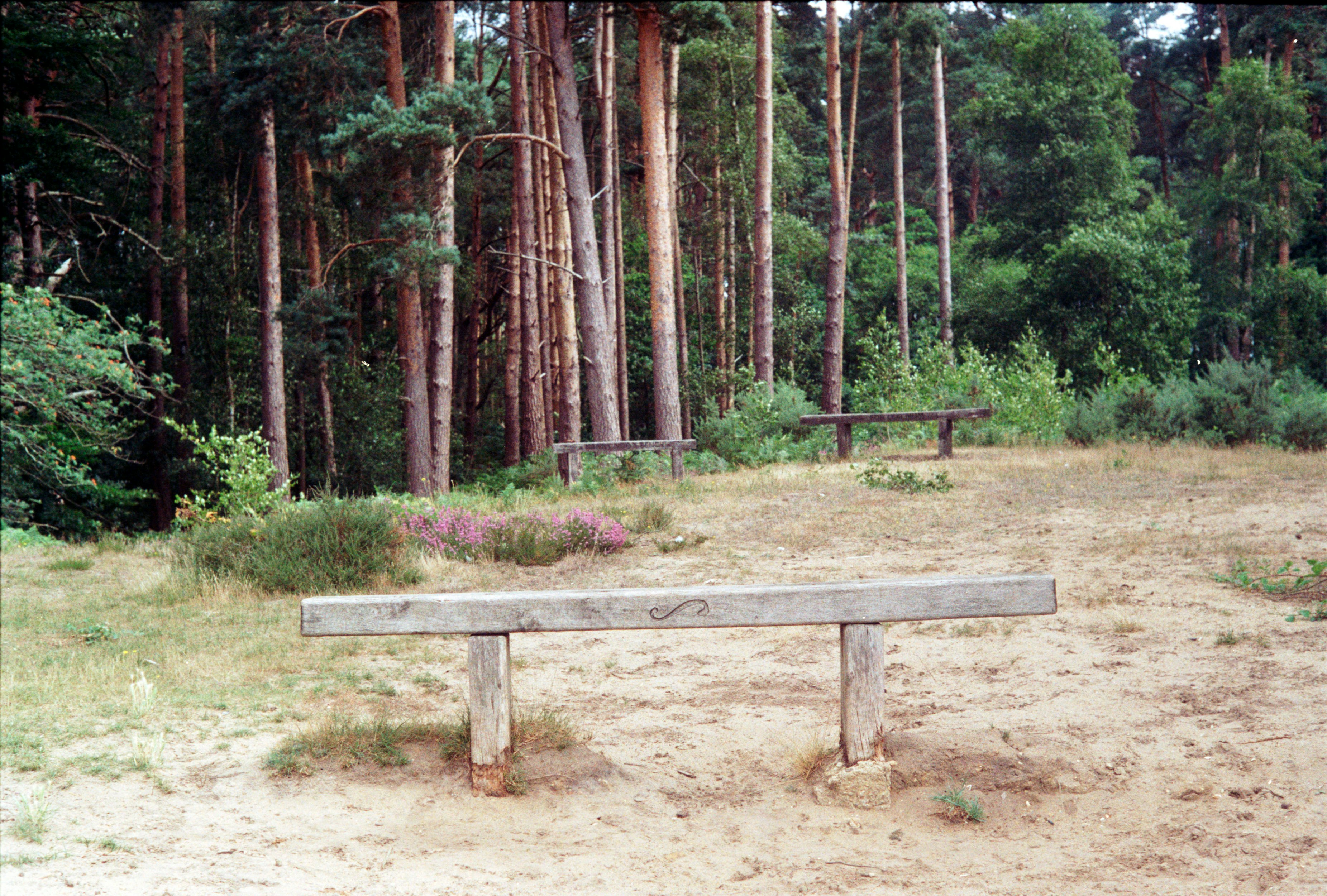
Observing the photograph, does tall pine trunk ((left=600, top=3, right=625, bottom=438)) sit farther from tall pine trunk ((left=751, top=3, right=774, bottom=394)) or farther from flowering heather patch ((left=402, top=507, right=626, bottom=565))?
flowering heather patch ((left=402, top=507, right=626, bottom=565))

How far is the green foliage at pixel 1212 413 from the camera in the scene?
15.7m

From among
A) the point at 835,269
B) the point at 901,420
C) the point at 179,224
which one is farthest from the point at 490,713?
the point at 179,224

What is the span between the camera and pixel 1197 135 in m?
34.4

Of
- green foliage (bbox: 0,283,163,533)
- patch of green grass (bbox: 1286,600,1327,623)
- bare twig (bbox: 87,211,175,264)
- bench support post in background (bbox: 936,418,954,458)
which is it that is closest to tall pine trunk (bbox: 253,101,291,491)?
bare twig (bbox: 87,211,175,264)

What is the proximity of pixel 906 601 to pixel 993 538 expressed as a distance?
5.66m

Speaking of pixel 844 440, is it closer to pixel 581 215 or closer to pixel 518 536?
pixel 581 215

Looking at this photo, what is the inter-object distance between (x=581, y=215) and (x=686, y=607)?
13.1 m

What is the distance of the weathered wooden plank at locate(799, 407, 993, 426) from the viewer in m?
14.9

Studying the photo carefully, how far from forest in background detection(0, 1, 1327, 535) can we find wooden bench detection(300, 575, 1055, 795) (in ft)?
22.9

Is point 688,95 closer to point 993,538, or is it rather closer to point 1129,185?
point 1129,185

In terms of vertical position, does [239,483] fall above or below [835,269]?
below

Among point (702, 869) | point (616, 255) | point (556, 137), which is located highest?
point (556, 137)

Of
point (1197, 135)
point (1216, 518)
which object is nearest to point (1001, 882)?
point (1216, 518)

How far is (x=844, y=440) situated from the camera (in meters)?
16.2
